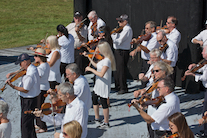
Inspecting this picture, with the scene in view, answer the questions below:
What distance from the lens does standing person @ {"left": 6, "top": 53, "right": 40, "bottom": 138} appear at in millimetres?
5512

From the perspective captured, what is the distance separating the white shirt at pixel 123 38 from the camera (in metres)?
8.32

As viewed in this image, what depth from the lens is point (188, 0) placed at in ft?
27.7

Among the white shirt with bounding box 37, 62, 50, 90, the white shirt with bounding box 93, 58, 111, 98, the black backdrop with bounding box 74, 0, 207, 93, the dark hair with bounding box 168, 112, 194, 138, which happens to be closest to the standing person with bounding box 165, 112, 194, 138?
the dark hair with bounding box 168, 112, 194, 138

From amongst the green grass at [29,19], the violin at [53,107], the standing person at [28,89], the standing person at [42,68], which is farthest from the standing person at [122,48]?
the green grass at [29,19]

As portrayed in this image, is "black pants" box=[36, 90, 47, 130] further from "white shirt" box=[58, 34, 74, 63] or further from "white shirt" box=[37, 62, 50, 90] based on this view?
"white shirt" box=[58, 34, 74, 63]

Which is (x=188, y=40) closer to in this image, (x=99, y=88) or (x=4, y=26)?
(x=99, y=88)

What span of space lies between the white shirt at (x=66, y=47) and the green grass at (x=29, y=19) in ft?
31.7

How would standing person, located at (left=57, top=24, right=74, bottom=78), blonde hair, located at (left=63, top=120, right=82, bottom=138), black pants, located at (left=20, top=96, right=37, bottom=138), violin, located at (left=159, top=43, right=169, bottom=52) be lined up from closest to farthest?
blonde hair, located at (left=63, top=120, right=82, bottom=138)
black pants, located at (left=20, top=96, right=37, bottom=138)
violin, located at (left=159, top=43, right=169, bottom=52)
standing person, located at (left=57, top=24, right=74, bottom=78)

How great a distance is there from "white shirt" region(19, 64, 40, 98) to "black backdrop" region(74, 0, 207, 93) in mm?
4865

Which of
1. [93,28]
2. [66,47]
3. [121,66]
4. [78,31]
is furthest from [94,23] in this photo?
[121,66]

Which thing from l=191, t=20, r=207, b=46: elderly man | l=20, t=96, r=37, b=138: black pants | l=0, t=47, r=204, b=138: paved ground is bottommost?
l=0, t=47, r=204, b=138: paved ground

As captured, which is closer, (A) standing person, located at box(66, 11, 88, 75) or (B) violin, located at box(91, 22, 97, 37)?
(A) standing person, located at box(66, 11, 88, 75)

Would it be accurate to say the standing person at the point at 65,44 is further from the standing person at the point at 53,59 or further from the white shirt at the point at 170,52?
the white shirt at the point at 170,52

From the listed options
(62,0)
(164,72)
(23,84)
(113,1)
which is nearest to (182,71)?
(113,1)
